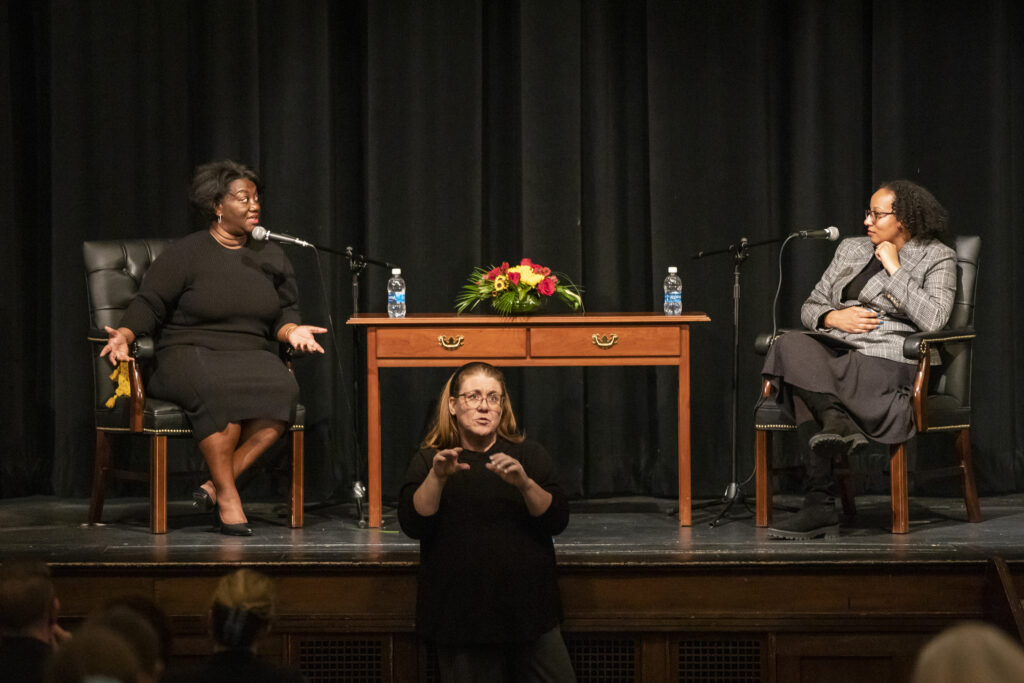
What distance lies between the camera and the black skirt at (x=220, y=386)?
5031mm

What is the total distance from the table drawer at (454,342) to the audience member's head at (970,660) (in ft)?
11.3

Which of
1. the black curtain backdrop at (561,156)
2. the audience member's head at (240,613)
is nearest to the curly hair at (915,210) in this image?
the black curtain backdrop at (561,156)

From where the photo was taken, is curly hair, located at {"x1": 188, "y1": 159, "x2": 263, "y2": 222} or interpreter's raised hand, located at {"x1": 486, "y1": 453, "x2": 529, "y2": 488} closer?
interpreter's raised hand, located at {"x1": 486, "y1": 453, "x2": 529, "y2": 488}

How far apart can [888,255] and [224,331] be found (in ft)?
8.35

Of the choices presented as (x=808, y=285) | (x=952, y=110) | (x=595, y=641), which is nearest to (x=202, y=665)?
(x=595, y=641)

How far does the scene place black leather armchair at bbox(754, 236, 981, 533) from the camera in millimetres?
4977

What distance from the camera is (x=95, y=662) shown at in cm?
207

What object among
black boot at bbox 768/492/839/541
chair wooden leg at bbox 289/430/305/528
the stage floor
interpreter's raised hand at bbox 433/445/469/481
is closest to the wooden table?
chair wooden leg at bbox 289/430/305/528

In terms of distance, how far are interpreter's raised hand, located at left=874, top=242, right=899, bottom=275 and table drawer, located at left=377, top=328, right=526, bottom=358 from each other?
1387 mm

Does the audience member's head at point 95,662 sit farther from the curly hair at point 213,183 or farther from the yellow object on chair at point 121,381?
the curly hair at point 213,183

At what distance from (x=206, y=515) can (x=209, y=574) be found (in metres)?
1.38

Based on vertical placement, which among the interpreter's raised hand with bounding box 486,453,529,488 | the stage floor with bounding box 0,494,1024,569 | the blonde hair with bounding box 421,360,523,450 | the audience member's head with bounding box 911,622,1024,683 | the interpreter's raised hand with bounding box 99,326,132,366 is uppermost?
the interpreter's raised hand with bounding box 99,326,132,366

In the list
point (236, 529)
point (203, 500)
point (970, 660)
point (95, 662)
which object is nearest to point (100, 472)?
point (203, 500)

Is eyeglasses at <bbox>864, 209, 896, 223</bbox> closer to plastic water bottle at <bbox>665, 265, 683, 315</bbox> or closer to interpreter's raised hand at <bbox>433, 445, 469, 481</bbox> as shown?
plastic water bottle at <bbox>665, 265, 683, 315</bbox>
